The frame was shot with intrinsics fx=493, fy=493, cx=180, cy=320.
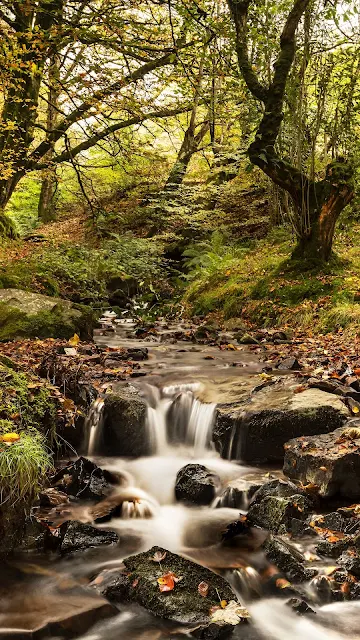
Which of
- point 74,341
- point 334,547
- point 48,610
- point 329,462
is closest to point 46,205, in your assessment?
point 74,341

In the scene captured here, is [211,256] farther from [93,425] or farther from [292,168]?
[93,425]

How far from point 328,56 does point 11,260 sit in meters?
7.91

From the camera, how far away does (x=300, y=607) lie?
3.01m

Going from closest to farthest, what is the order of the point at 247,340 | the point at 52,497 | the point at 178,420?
the point at 52,497, the point at 178,420, the point at 247,340

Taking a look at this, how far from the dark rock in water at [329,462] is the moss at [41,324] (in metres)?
4.35

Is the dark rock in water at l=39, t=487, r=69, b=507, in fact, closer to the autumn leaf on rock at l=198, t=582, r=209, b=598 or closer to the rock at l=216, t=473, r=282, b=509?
the rock at l=216, t=473, r=282, b=509

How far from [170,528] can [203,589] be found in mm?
1110

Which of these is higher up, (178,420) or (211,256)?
(211,256)

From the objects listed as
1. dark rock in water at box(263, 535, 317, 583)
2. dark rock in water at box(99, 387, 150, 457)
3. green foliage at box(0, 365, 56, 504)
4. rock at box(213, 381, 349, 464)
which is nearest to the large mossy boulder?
dark rock in water at box(99, 387, 150, 457)

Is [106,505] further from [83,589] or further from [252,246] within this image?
[252,246]

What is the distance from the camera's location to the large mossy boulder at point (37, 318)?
7.24 m

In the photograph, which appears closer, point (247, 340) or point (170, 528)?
point (170, 528)

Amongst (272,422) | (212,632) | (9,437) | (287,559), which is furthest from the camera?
(272,422)

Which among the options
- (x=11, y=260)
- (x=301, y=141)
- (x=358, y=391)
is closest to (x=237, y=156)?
(x=301, y=141)
